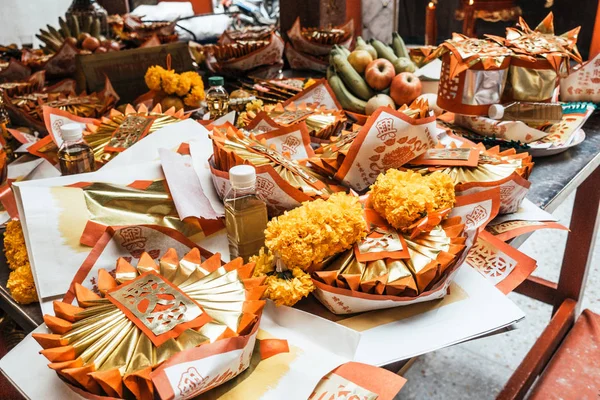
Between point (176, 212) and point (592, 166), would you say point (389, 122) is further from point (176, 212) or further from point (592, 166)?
point (592, 166)

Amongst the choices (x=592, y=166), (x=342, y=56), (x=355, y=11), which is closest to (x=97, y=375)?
(x=592, y=166)

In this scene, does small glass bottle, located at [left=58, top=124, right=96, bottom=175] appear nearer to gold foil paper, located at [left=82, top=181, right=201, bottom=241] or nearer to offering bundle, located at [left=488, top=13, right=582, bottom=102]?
gold foil paper, located at [left=82, top=181, right=201, bottom=241]

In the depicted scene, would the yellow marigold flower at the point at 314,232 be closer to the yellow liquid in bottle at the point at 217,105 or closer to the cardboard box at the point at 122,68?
the yellow liquid in bottle at the point at 217,105

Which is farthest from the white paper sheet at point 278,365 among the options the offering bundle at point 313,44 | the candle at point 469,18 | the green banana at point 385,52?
the candle at point 469,18

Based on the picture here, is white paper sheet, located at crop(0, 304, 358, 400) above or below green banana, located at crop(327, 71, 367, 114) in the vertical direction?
below

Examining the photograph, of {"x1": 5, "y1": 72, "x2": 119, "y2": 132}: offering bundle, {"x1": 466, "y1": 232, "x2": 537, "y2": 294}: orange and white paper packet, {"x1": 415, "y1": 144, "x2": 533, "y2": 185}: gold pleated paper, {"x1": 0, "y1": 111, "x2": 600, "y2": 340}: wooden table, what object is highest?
{"x1": 5, "y1": 72, "x2": 119, "y2": 132}: offering bundle

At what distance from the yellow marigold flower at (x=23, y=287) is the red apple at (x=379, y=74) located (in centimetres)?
133

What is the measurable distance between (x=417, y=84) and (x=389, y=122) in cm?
87

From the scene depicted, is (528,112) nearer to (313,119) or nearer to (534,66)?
(534,66)

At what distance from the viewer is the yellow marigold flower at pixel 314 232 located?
0.73m

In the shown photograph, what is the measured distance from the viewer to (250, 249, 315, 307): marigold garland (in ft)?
2.39

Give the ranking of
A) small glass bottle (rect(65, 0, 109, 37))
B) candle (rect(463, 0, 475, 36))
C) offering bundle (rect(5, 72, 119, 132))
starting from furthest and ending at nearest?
candle (rect(463, 0, 475, 36)) → small glass bottle (rect(65, 0, 109, 37)) → offering bundle (rect(5, 72, 119, 132))

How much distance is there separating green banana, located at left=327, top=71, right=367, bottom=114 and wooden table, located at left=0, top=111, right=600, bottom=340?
0.64 metres

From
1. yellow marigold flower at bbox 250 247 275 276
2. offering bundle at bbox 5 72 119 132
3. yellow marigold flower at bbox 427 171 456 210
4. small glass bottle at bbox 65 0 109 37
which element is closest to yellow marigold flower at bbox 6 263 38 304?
yellow marigold flower at bbox 250 247 275 276
